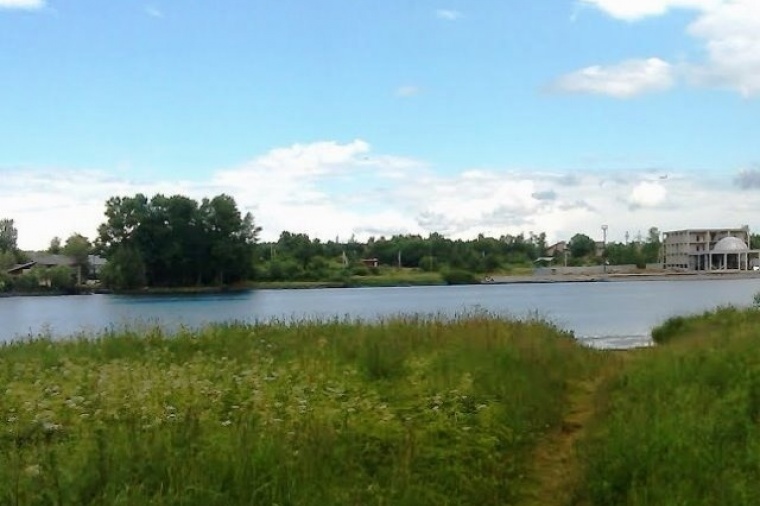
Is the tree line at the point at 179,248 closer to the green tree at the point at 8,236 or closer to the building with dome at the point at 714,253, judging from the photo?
the green tree at the point at 8,236

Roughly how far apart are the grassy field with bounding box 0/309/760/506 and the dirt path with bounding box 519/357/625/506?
3 cm

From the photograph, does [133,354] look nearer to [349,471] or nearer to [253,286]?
[349,471]

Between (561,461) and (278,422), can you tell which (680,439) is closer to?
(561,461)

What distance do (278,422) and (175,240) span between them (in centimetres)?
12232

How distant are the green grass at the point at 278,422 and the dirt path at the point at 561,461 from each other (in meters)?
0.15

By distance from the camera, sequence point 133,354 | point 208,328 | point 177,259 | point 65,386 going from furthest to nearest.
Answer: point 177,259 < point 208,328 < point 133,354 < point 65,386

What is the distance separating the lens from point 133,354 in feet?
46.2

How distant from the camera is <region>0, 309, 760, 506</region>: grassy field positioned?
690cm

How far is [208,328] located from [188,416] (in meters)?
8.98

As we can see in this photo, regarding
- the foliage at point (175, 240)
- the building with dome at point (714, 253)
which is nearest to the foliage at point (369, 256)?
the foliage at point (175, 240)

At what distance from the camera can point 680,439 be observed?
8.08 m

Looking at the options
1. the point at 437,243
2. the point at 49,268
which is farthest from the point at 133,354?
the point at 437,243

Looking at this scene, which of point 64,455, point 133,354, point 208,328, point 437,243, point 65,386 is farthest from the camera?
point 437,243

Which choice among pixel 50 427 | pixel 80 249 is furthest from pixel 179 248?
pixel 50 427
